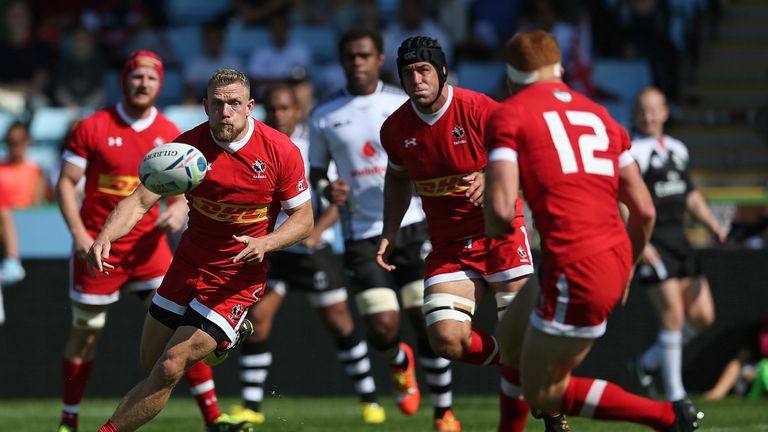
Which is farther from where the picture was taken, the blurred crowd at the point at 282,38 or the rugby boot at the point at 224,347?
the blurred crowd at the point at 282,38

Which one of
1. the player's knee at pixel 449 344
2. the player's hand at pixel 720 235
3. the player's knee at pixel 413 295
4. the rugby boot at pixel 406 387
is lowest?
the rugby boot at pixel 406 387

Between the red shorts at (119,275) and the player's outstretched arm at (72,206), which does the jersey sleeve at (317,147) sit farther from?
the player's outstretched arm at (72,206)

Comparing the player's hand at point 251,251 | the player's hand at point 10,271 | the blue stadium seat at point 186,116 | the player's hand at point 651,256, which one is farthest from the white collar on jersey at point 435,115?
the blue stadium seat at point 186,116

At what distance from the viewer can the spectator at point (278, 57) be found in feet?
51.1

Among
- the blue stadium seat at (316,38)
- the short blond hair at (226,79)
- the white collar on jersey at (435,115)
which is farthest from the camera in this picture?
the blue stadium seat at (316,38)

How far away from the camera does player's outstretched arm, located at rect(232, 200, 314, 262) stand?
6724mm

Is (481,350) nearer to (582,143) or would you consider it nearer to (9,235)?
→ (582,143)

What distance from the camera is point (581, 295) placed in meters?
5.94

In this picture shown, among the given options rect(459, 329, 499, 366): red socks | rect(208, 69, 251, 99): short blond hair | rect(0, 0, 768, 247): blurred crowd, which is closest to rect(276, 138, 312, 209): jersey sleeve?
rect(208, 69, 251, 99): short blond hair

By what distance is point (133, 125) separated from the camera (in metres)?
8.86

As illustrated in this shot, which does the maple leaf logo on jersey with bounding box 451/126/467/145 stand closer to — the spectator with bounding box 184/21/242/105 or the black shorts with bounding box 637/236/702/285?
the black shorts with bounding box 637/236/702/285

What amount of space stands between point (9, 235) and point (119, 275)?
379 cm

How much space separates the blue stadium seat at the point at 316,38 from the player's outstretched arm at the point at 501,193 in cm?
1139

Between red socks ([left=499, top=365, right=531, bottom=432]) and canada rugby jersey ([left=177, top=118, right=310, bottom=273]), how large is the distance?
152cm
